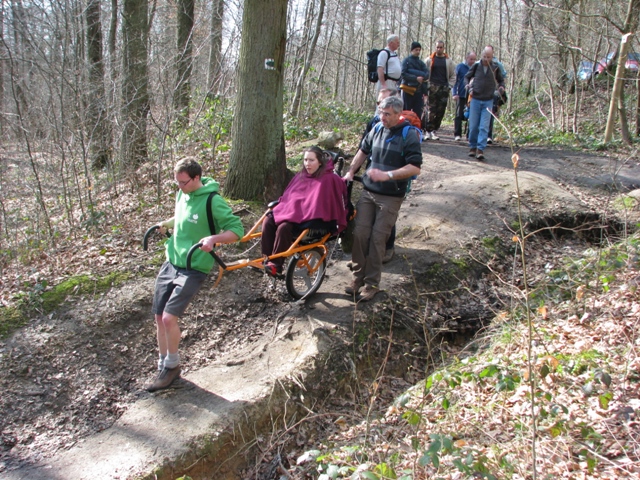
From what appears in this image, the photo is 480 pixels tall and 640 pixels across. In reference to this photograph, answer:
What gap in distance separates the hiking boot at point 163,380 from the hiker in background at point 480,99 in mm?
7582

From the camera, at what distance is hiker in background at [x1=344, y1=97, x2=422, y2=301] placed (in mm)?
5090

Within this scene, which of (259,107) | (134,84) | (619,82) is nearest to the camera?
(259,107)

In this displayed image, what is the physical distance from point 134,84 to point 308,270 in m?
6.24

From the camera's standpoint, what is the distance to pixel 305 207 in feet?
17.4

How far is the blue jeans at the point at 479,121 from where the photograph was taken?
980 centimetres

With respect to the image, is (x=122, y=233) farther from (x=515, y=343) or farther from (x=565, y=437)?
(x=565, y=437)

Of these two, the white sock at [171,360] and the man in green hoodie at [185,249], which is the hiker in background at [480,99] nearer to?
the man in green hoodie at [185,249]

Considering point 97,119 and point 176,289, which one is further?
point 97,119

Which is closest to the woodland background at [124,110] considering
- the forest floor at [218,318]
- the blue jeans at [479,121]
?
the forest floor at [218,318]

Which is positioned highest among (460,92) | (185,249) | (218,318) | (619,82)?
(619,82)

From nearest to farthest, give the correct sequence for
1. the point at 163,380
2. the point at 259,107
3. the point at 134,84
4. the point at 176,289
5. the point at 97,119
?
the point at 176,289 → the point at 163,380 → the point at 259,107 → the point at 97,119 → the point at 134,84

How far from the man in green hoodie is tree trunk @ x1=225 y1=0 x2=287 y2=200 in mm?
2848

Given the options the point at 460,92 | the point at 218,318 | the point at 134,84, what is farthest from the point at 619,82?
the point at 134,84

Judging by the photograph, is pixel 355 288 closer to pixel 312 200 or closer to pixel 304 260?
pixel 304 260
